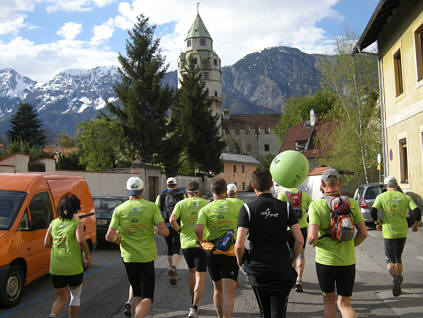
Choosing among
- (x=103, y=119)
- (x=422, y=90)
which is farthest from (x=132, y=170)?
(x=422, y=90)

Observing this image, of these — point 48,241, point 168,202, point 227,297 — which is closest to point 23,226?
point 48,241

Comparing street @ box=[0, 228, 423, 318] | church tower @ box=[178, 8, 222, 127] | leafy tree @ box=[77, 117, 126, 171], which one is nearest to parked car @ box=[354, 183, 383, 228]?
street @ box=[0, 228, 423, 318]

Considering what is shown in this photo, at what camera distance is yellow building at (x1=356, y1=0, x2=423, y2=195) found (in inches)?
532

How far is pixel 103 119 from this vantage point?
28.8 metres

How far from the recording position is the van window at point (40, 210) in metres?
7.04

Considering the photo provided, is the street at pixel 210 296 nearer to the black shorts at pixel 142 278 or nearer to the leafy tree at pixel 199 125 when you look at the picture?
the black shorts at pixel 142 278

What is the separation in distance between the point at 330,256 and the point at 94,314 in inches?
137

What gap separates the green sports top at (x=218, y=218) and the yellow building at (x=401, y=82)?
10.6 metres

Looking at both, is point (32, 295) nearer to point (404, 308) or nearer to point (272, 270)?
point (272, 270)

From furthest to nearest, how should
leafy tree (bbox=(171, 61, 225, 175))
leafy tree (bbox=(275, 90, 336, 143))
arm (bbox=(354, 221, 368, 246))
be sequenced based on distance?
leafy tree (bbox=(275, 90, 336, 143))
leafy tree (bbox=(171, 61, 225, 175))
arm (bbox=(354, 221, 368, 246))

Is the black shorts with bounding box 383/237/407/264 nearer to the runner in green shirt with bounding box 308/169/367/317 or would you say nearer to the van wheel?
the runner in green shirt with bounding box 308/169/367/317

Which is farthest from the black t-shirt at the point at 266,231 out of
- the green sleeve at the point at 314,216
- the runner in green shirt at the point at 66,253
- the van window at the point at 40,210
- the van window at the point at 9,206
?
→ the van window at the point at 40,210

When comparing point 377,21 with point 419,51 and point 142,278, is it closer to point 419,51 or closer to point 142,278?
point 419,51

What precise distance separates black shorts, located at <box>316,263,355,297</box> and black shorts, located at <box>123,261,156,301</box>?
6.38 feet
